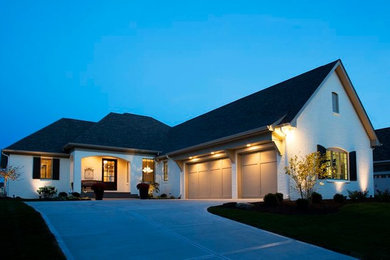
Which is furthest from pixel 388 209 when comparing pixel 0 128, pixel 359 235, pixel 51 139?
pixel 0 128

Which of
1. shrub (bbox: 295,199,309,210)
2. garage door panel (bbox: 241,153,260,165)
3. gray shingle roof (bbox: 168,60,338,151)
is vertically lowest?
shrub (bbox: 295,199,309,210)

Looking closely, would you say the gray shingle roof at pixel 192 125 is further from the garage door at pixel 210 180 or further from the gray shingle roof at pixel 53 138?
the garage door at pixel 210 180

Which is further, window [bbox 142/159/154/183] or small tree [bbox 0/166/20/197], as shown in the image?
window [bbox 142/159/154/183]

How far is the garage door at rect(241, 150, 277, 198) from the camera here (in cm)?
1702

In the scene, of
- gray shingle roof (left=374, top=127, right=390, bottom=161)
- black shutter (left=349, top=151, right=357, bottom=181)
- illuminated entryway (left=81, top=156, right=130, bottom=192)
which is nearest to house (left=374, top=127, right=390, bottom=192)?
gray shingle roof (left=374, top=127, right=390, bottom=161)

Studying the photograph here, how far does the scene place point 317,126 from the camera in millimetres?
16953

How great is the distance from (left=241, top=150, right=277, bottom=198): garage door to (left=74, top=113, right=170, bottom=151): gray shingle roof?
8.98 meters

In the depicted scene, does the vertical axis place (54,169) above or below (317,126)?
below

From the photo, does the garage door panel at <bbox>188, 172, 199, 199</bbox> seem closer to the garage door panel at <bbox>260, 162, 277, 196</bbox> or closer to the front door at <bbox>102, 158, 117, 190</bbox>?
the front door at <bbox>102, 158, 117, 190</bbox>

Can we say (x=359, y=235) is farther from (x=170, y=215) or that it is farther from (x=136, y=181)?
(x=136, y=181)

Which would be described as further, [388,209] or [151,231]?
[388,209]

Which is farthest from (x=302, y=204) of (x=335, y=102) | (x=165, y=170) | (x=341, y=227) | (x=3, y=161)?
(x=3, y=161)

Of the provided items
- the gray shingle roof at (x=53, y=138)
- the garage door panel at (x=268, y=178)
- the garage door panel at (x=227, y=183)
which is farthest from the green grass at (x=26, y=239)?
the gray shingle roof at (x=53, y=138)

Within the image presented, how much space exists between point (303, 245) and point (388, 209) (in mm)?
5174
